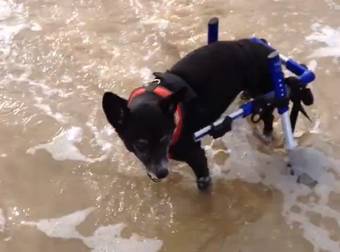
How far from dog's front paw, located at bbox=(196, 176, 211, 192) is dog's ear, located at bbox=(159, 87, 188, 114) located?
696 millimetres

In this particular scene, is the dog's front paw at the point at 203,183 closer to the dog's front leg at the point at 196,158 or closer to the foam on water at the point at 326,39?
the dog's front leg at the point at 196,158

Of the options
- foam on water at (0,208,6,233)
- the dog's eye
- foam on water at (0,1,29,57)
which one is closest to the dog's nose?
the dog's eye

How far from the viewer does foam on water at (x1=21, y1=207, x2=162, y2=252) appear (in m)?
3.48

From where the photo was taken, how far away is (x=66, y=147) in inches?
161

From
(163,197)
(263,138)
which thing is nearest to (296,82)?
(263,138)

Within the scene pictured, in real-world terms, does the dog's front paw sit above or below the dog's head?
below

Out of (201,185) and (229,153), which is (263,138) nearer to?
(229,153)

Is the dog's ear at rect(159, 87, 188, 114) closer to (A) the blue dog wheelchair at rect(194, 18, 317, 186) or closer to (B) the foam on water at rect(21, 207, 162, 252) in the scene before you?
(A) the blue dog wheelchair at rect(194, 18, 317, 186)

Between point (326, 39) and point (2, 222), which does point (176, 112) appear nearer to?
point (2, 222)

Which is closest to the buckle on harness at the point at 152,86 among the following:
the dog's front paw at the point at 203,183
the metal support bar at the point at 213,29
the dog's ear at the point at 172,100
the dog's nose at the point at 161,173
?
the dog's ear at the point at 172,100

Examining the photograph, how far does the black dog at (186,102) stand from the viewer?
3.07m

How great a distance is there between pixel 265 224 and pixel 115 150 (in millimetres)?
1193

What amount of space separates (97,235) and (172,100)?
1.06 m

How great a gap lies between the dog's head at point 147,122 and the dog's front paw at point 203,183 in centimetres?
52
